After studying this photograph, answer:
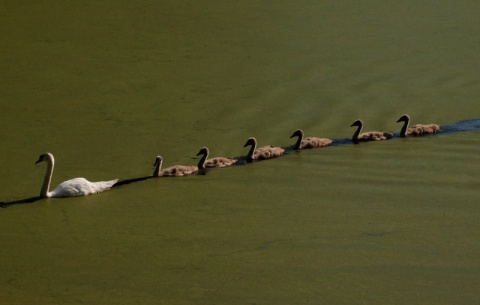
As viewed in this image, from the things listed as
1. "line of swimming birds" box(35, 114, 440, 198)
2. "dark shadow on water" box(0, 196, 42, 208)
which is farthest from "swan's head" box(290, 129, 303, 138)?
"dark shadow on water" box(0, 196, 42, 208)

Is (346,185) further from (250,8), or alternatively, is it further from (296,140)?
(250,8)

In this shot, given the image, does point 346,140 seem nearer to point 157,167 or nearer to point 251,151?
point 251,151

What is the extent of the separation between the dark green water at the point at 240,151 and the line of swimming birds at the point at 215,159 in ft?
0.27

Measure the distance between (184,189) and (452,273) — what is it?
2.11 m

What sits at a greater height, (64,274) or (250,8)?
(250,8)

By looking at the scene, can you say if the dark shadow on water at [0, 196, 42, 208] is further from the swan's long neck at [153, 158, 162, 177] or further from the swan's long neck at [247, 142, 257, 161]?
the swan's long neck at [247, 142, 257, 161]

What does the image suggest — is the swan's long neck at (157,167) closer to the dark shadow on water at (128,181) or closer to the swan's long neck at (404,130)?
the dark shadow on water at (128,181)

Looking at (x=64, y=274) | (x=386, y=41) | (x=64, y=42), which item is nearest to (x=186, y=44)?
(x=64, y=42)

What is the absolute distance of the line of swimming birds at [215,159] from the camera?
691cm

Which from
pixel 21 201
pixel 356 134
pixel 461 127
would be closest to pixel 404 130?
pixel 356 134

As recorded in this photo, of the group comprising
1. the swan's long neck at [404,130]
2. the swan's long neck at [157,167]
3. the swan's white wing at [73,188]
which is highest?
the swan's long neck at [404,130]

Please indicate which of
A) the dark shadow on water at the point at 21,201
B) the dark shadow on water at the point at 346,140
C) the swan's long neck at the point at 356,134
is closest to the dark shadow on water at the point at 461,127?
the dark shadow on water at the point at 346,140

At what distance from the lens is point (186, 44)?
10.7 m

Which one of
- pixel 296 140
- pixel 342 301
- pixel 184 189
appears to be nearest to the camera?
pixel 342 301
